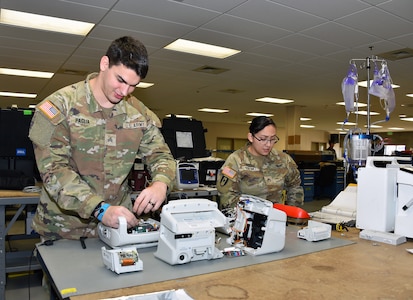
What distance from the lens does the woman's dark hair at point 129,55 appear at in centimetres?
140

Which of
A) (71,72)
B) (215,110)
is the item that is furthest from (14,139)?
(215,110)

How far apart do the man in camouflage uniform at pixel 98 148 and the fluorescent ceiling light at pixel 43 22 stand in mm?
3050

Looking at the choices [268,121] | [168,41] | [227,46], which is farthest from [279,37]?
[268,121]

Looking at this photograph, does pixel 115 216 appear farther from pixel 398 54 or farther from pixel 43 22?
pixel 398 54

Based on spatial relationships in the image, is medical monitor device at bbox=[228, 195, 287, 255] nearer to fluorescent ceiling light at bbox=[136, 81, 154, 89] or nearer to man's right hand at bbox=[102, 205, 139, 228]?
man's right hand at bbox=[102, 205, 139, 228]

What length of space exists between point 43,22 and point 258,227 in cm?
398

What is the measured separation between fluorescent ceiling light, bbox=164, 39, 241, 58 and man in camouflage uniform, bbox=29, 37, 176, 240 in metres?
3.47

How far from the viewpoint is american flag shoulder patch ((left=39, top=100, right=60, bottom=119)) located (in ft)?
4.75

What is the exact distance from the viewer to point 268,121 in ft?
8.47

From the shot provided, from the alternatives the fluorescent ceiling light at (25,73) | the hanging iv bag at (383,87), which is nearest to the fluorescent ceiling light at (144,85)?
the fluorescent ceiling light at (25,73)

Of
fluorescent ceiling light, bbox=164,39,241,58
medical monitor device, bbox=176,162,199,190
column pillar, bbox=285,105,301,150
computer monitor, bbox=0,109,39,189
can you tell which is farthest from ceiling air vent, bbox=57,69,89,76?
column pillar, bbox=285,105,301,150

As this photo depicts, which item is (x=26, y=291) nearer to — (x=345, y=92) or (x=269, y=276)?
(x=269, y=276)

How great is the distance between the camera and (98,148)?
1.57 m

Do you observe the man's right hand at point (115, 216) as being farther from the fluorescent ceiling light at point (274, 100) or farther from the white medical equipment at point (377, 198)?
the fluorescent ceiling light at point (274, 100)
